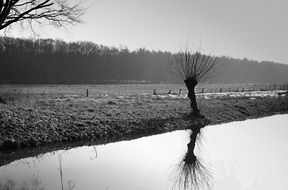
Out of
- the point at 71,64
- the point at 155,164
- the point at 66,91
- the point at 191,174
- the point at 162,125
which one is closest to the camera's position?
the point at 191,174

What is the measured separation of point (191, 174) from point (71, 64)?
90119 mm

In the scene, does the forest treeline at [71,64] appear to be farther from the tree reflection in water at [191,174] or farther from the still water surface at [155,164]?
the tree reflection in water at [191,174]

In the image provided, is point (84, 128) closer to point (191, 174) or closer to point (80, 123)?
point (80, 123)

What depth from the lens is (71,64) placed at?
322ft

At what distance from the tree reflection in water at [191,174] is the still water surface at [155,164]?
0.24 meters

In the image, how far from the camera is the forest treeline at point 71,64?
275 ft

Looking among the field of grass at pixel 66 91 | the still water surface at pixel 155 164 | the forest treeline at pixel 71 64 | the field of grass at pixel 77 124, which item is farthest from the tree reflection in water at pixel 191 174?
the forest treeline at pixel 71 64

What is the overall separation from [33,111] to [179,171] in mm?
9615

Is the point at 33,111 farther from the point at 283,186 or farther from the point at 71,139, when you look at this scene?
the point at 283,186

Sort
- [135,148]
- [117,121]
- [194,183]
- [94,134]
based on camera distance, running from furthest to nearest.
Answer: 1. [117,121]
2. [94,134]
3. [135,148]
4. [194,183]

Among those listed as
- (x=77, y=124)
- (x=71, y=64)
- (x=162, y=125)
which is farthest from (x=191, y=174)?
(x=71, y=64)

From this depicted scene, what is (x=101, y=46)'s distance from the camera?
419ft

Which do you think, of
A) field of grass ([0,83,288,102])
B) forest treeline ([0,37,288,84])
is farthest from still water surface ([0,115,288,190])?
forest treeline ([0,37,288,84])

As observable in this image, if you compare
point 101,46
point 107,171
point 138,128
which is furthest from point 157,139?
→ point 101,46
